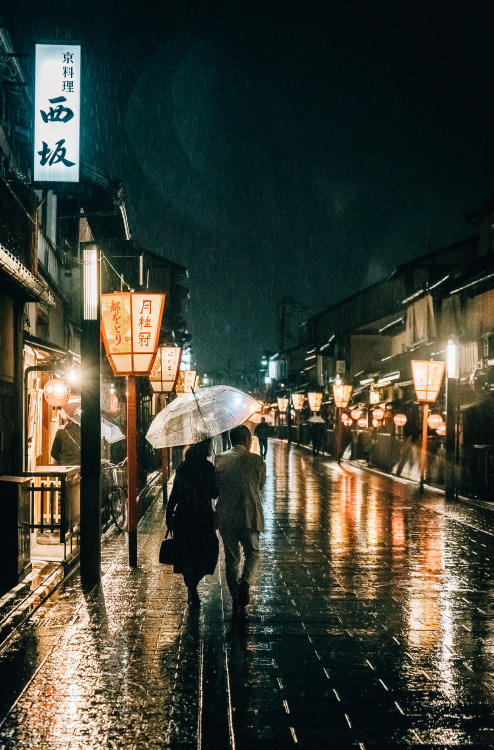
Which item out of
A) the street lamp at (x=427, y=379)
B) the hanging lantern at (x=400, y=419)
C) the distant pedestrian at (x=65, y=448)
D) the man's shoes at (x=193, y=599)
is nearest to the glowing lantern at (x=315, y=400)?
the hanging lantern at (x=400, y=419)

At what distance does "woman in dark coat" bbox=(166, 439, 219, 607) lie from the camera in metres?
9.04

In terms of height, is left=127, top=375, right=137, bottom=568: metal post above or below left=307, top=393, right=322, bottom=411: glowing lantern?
below

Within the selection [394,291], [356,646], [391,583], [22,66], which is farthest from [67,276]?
[394,291]

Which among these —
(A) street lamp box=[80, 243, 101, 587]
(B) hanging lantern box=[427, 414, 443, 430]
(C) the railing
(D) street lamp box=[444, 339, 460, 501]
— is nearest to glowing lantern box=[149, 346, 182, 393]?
(C) the railing

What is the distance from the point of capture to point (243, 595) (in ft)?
28.8

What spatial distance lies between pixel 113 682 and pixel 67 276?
1800 centimetres

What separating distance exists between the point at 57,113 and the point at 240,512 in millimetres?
7834

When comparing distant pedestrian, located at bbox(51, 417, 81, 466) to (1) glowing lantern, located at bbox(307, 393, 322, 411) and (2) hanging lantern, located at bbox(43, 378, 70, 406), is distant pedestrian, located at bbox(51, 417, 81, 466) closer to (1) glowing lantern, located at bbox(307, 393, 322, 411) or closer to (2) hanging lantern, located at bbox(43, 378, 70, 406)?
(2) hanging lantern, located at bbox(43, 378, 70, 406)

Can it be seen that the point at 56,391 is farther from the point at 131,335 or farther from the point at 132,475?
the point at 132,475

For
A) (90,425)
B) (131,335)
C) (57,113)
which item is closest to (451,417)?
(131,335)

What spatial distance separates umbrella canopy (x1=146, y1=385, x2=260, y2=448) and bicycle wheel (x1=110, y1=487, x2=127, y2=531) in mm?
6088

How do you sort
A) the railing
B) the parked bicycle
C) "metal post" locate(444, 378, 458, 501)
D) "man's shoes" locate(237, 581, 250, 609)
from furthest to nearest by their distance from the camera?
"metal post" locate(444, 378, 458, 501), the parked bicycle, the railing, "man's shoes" locate(237, 581, 250, 609)

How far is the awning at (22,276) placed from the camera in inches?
382

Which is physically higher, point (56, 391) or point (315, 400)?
point (315, 400)
